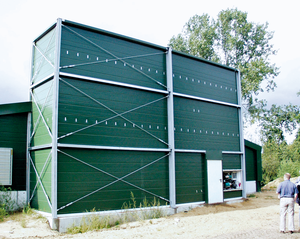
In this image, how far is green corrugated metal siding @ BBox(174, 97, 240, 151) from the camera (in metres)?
14.1

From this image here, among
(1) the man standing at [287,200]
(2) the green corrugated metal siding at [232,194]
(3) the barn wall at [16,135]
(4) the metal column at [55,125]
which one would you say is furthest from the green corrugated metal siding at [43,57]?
(2) the green corrugated metal siding at [232,194]

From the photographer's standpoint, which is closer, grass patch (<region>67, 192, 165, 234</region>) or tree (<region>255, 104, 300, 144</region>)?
grass patch (<region>67, 192, 165, 234</region>)

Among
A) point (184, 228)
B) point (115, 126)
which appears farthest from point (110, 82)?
point (184, 228)

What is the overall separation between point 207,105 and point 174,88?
249 centimetres

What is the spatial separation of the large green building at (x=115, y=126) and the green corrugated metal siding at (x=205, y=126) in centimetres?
5

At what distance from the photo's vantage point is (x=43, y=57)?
11.9 m

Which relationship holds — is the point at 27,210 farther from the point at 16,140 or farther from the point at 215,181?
the point at 215,181

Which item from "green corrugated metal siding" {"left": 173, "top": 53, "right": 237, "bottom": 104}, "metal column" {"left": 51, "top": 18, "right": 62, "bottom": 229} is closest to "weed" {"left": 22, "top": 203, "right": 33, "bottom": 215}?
"metal column" {"left": 51, "top": 18, "right": 62, "bottom": 229}

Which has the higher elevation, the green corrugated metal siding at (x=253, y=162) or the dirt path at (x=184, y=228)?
the green corrugated metal siding at (x=253, y=162)

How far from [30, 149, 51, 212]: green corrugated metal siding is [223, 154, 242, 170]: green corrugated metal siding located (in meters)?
9.31

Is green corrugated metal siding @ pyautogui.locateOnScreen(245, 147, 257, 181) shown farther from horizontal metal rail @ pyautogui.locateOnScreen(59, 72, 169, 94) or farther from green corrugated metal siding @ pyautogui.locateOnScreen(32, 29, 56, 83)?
green corrugated metal siding @ pyautogui.locateOnScreen(32, 29, 56, 83)

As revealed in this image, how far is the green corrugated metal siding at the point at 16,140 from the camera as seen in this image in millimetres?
11562

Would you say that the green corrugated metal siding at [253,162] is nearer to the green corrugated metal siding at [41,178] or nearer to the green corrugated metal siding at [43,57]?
the green corrugated metal siding at [41,178]

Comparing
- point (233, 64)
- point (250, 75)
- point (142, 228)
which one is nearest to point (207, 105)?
point (142, 228)
